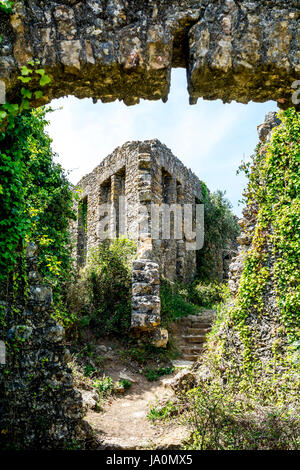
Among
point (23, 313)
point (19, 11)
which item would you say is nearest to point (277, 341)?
point (23, 313)

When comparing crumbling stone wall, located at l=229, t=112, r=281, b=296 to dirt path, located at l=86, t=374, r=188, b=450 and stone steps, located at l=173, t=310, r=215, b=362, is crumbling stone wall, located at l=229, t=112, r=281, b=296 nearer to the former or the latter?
dirt path, located at l=86, t=374, r=188, b=450

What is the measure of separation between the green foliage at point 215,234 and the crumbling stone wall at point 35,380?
9.77 meters

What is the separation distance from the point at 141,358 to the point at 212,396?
138 inches

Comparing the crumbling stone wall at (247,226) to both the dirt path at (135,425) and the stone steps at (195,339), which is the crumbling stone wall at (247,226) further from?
the stone steps at (195,339)

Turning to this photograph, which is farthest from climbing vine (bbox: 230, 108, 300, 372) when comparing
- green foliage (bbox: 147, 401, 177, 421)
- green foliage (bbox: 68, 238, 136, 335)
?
green foliage (bbox: 68, 238, 136, 335)

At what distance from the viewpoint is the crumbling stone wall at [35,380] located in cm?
330

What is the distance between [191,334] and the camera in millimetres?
8852

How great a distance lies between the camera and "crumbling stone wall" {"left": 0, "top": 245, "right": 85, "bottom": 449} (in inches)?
130

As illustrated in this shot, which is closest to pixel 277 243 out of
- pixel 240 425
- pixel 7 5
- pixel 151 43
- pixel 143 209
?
pixel 240 425

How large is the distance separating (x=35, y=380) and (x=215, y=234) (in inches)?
447

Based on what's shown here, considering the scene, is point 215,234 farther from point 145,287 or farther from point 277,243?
point 277,243

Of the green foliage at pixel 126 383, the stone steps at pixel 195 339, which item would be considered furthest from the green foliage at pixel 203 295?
the green foliage at pixel 126 383

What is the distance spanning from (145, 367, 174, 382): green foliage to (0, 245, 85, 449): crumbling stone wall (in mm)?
3542
